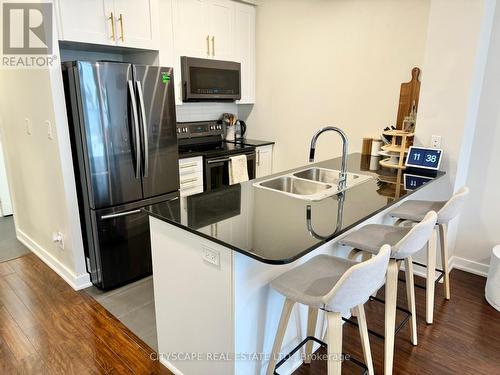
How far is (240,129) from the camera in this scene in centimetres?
441

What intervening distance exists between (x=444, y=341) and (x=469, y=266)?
112 cm

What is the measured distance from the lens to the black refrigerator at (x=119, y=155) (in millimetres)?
2369

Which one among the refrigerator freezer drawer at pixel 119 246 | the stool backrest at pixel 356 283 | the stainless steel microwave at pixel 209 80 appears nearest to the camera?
the stool backrest at pixel 356 283

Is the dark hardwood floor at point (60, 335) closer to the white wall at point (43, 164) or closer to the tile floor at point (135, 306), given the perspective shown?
the tile floor at point (135, 306)

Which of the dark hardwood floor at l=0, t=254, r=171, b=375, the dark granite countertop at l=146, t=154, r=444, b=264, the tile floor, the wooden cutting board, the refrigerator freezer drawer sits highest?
the wooden cutting board

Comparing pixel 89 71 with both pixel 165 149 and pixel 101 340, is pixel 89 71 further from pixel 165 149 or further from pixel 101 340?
pixel 101 340

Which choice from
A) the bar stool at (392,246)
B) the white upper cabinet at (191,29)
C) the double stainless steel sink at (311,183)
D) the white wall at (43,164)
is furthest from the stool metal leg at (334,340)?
the white upper cabinet at (191,29)

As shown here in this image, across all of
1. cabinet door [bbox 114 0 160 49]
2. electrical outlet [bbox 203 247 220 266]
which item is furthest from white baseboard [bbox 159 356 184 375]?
cabinet door [bbox 114 0 160 49]

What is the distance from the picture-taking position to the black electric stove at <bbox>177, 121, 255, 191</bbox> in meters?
3.47

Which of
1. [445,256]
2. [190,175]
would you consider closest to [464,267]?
[445,256]

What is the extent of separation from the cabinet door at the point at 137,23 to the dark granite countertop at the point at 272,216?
5.48 ft

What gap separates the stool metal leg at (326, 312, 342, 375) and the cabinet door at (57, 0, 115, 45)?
250 cm

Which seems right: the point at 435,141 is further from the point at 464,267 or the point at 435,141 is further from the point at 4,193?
the point at 4,193

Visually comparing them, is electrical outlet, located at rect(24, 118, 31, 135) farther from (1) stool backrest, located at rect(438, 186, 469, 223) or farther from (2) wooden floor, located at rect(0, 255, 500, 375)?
(1) stool backrest, located at rect(438, 186, 469, 223)
